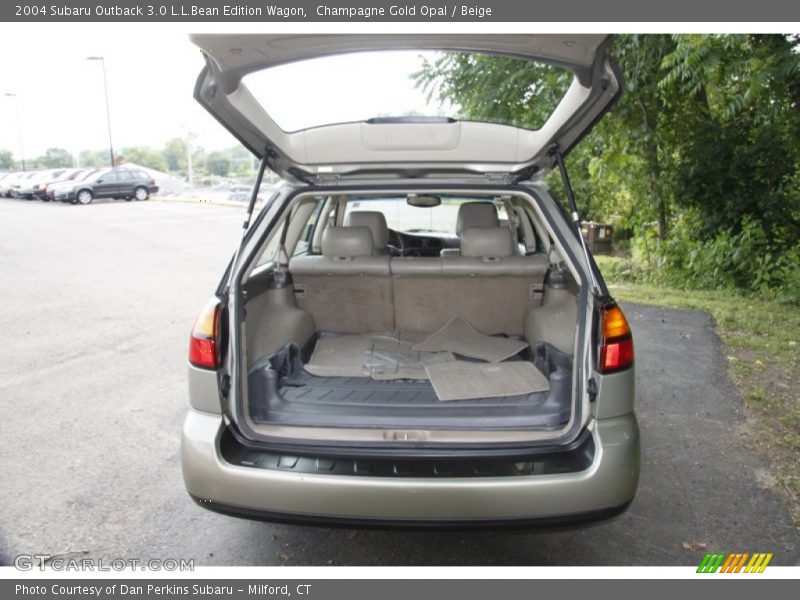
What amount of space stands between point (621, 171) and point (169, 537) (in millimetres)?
9021

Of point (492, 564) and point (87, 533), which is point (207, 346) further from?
point (492, 564)

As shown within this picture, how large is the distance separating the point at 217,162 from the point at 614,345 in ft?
80.8

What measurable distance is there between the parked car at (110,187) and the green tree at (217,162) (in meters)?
2.36

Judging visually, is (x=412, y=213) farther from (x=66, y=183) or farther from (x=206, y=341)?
(x=66, y=183)

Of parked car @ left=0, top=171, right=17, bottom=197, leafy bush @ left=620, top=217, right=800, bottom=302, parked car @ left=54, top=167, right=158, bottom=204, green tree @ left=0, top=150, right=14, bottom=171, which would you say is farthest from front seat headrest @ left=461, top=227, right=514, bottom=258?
green tree @ left=0, top=150, right=14, bottom=171

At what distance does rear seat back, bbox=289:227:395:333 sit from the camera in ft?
12.2

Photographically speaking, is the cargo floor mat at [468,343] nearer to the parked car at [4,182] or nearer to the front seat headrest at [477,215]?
the front seat headrest at [477,215]

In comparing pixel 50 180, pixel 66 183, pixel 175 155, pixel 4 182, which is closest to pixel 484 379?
pixel 66 183

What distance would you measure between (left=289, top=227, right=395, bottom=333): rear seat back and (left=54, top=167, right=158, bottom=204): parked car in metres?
22.4

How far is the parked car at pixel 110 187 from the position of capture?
22.9 metres

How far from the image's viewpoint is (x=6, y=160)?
48312 mm

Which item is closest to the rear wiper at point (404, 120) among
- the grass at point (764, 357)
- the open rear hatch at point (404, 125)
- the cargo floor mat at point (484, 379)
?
the open rear hatch at point (404, 125)

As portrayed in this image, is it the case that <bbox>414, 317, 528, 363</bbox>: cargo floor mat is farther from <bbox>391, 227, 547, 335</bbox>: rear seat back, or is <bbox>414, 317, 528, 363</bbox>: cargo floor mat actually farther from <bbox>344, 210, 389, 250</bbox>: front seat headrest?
<bbox>344, 210, 389, 250</bbox>: front seat headrest

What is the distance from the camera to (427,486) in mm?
2164
